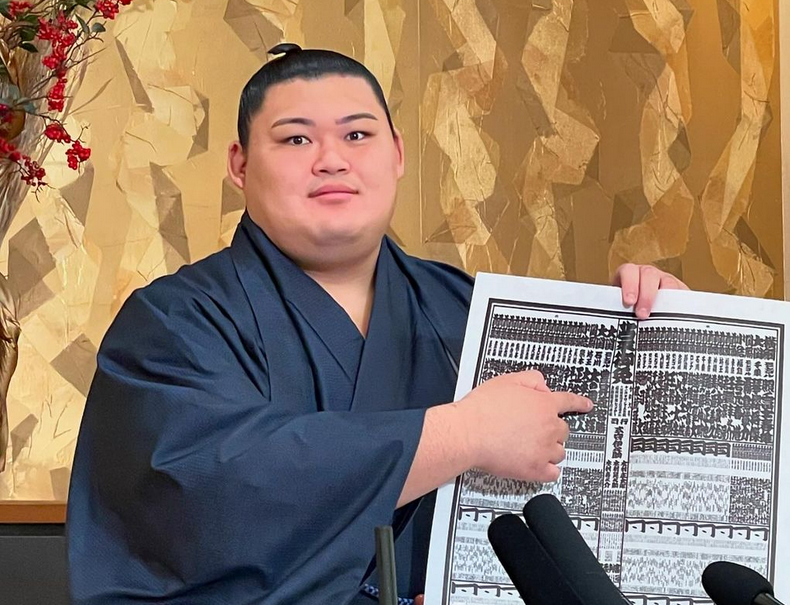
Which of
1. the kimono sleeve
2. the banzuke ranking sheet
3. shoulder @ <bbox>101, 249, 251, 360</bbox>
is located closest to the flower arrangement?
shoulder @ <bbox>101, 249, 251, 360</bbox>

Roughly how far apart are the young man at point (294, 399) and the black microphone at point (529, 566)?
0.58 metres

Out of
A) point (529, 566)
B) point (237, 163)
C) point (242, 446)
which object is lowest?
point (529, 566)

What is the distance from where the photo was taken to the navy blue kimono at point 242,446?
986 mm

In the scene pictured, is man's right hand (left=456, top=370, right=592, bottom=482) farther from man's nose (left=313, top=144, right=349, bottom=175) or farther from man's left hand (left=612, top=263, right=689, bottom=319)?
man's nose (left=313, top=144, right=349, bottom=175)

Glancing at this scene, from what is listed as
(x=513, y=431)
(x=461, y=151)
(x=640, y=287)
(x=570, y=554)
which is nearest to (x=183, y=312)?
(x=513, y=431)

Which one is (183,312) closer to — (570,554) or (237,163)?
(237,163)

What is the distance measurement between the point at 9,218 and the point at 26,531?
489 mm

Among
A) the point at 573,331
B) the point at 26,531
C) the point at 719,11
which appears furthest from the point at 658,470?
the point at 719,11

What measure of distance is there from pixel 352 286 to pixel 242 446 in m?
0.35

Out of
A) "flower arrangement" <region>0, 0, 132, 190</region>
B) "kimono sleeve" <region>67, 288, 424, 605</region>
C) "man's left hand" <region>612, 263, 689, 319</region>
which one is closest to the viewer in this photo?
"kimono sleeve" <region>67, 288, 424, 605</region>

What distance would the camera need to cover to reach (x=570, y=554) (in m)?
0.41

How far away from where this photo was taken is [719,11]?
2.23m

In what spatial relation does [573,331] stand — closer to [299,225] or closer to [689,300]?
[689,300]

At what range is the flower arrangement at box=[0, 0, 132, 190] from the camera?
154 centimetres
